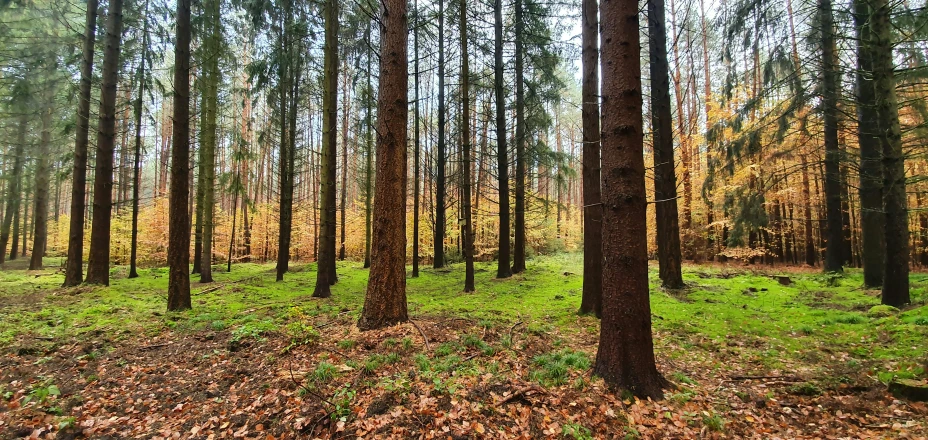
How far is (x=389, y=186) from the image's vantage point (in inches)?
217

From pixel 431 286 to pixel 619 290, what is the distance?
9.01 metres

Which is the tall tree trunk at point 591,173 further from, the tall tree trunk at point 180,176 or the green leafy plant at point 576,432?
the tall tree trunk at point 180,176

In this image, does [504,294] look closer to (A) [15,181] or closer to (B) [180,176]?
(B) [180,176]

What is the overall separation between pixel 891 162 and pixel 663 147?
374 centimetres

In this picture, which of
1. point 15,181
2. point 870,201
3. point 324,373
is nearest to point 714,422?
point 324,373

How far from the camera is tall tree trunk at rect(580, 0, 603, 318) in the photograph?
264 inches

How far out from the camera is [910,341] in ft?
15.1

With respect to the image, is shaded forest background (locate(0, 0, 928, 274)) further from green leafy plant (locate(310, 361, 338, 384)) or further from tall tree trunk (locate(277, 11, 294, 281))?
green leafy plant (locate(310, 361, 338, 384))

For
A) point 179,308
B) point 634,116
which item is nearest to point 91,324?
point 179,308

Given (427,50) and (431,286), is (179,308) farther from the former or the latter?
(427,50)

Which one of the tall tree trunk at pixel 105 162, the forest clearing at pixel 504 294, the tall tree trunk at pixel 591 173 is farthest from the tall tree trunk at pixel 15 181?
the tall tree trunk at pixel 591 173

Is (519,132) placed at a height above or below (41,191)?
above

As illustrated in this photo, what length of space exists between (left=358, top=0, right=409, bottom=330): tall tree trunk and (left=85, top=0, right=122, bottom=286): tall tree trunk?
9.86m

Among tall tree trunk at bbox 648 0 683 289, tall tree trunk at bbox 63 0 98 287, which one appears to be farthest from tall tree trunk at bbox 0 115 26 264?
tall tree trunk at bbox 648 0 683 289
